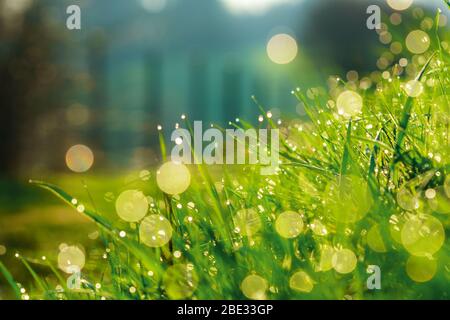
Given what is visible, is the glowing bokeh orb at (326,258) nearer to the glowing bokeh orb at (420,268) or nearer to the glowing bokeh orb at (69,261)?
the glowing bokeh orb at (420,268)

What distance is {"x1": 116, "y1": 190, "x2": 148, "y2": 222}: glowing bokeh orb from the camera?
1.71m

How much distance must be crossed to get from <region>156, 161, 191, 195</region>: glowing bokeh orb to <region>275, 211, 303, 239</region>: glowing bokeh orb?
0.26 m

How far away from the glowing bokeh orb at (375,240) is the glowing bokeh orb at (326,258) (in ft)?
0.26

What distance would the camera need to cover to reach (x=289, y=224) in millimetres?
1552

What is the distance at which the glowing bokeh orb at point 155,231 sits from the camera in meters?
1.60

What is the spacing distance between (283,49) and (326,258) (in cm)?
3698

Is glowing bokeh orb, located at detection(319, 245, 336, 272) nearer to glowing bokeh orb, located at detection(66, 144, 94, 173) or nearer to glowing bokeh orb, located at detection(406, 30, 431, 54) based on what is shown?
glowing bokeh orb, located at detection(406, 30, 431, 54)

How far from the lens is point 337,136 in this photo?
69.0 inches

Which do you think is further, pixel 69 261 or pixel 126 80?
pixel 126 80

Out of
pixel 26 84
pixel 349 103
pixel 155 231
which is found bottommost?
pixel 155 231

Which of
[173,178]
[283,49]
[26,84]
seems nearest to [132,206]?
[173,178]

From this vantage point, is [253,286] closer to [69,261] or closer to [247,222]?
[247,222]

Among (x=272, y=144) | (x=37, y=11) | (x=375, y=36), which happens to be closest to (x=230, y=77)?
(x=375, y=36)

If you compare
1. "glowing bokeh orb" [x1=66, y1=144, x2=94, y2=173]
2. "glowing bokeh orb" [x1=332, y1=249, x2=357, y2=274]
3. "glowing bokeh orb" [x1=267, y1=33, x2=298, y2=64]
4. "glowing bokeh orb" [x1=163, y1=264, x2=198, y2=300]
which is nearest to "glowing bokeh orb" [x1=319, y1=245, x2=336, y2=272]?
"glowing bokeh orb" [x1=332, y1=249, x2=357, y2=274]
